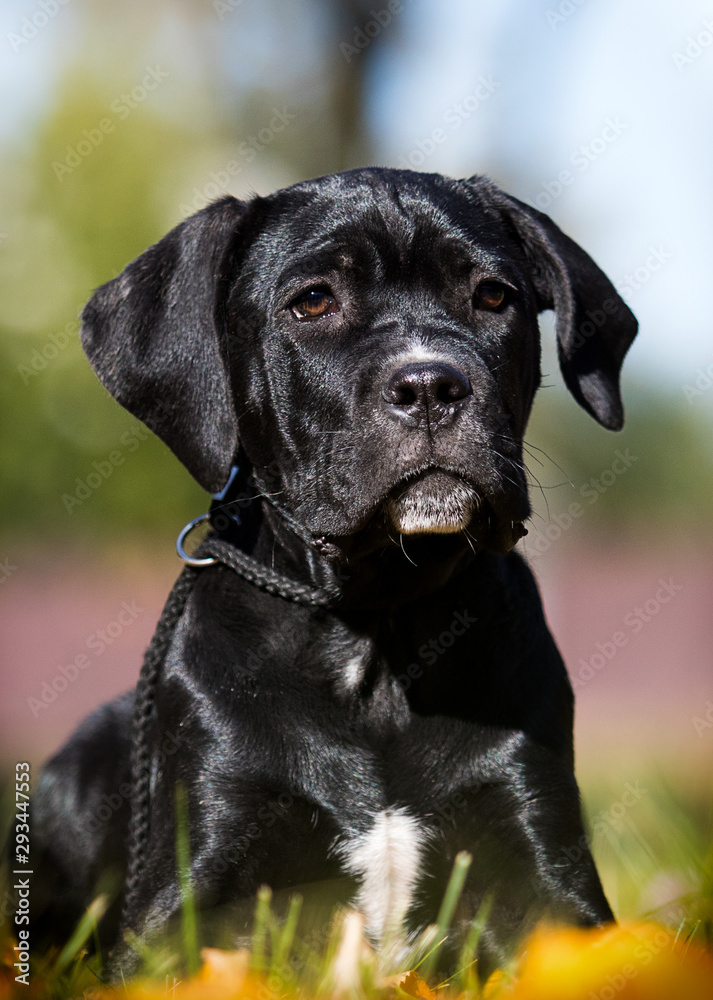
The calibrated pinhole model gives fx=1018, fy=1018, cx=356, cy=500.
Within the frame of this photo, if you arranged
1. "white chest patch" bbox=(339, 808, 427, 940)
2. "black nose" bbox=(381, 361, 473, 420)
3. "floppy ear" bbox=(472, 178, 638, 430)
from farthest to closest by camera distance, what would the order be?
"floppy ear" bbox=(472, 178, 638, 430), "white chest patch" bbox=(339, 808, 427, 940), "black nose" bbox=(381, 361, 473, 420)

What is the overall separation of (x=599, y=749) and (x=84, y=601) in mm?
8332

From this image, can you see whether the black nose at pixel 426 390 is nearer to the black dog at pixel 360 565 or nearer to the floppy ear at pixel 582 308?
the black dog at pixel 360 565

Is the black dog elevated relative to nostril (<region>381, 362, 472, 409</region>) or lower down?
lower down

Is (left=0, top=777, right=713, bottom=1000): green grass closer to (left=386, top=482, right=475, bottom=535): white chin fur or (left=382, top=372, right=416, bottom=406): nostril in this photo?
(left=386, top=482, right=475, bottom=535): white chin fur

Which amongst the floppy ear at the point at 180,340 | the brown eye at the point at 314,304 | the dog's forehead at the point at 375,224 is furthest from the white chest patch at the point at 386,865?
the dog's forehead at the point at 375,224

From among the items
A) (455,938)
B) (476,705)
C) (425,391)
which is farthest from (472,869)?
(425,391)

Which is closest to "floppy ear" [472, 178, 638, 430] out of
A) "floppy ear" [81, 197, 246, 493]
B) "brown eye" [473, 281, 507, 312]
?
"brown eye" [473, 281, 507, 312]

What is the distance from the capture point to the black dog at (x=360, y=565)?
2785mm

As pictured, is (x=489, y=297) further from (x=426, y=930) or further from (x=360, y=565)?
(x=426, y=930)

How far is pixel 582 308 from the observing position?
3.38 meters

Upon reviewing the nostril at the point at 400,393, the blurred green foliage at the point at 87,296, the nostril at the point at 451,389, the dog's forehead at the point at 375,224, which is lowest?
the blurred green foliage at the point at 87,296

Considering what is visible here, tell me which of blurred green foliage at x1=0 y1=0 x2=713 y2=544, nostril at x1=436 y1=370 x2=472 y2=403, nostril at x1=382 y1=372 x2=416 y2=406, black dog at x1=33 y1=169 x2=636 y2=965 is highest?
nostril at x1=436 y1=370 x2=472 y2=403

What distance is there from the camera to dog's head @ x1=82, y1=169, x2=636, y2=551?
2.72 meters

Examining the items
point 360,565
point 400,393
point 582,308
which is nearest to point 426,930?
point 360,565
